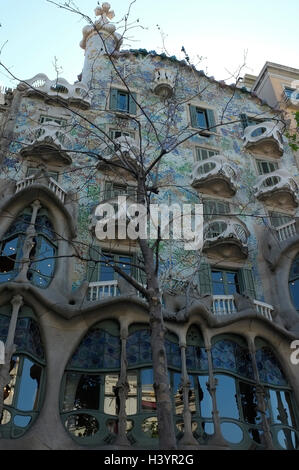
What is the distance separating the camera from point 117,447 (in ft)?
30.4

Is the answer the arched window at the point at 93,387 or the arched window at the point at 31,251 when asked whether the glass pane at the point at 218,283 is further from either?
the arched window at the point at 31,251

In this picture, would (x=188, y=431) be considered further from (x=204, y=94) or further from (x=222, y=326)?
(x=204, y=94)

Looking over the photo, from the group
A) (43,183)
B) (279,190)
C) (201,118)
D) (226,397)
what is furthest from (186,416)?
(201,118)

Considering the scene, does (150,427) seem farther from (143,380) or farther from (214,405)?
(214,405)

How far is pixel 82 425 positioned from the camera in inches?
389

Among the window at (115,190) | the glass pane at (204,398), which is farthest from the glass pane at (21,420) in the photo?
the window at (115,190)

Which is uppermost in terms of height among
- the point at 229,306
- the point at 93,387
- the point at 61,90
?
the point at 61,90

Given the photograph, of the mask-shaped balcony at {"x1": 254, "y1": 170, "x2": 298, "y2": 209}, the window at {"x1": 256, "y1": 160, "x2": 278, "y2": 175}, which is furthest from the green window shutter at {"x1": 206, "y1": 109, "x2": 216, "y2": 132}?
the mask-shaped balcony at {"x1": 254, "y1": 170, "x2": 298, "y2": 209}

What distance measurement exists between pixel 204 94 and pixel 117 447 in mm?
16499

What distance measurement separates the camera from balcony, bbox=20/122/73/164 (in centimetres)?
1494

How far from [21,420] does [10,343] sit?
165 cm

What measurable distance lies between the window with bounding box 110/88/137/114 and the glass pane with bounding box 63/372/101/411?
11458 mm

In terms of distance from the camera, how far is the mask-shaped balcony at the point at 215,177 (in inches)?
641

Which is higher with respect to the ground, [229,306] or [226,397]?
[229,306]
